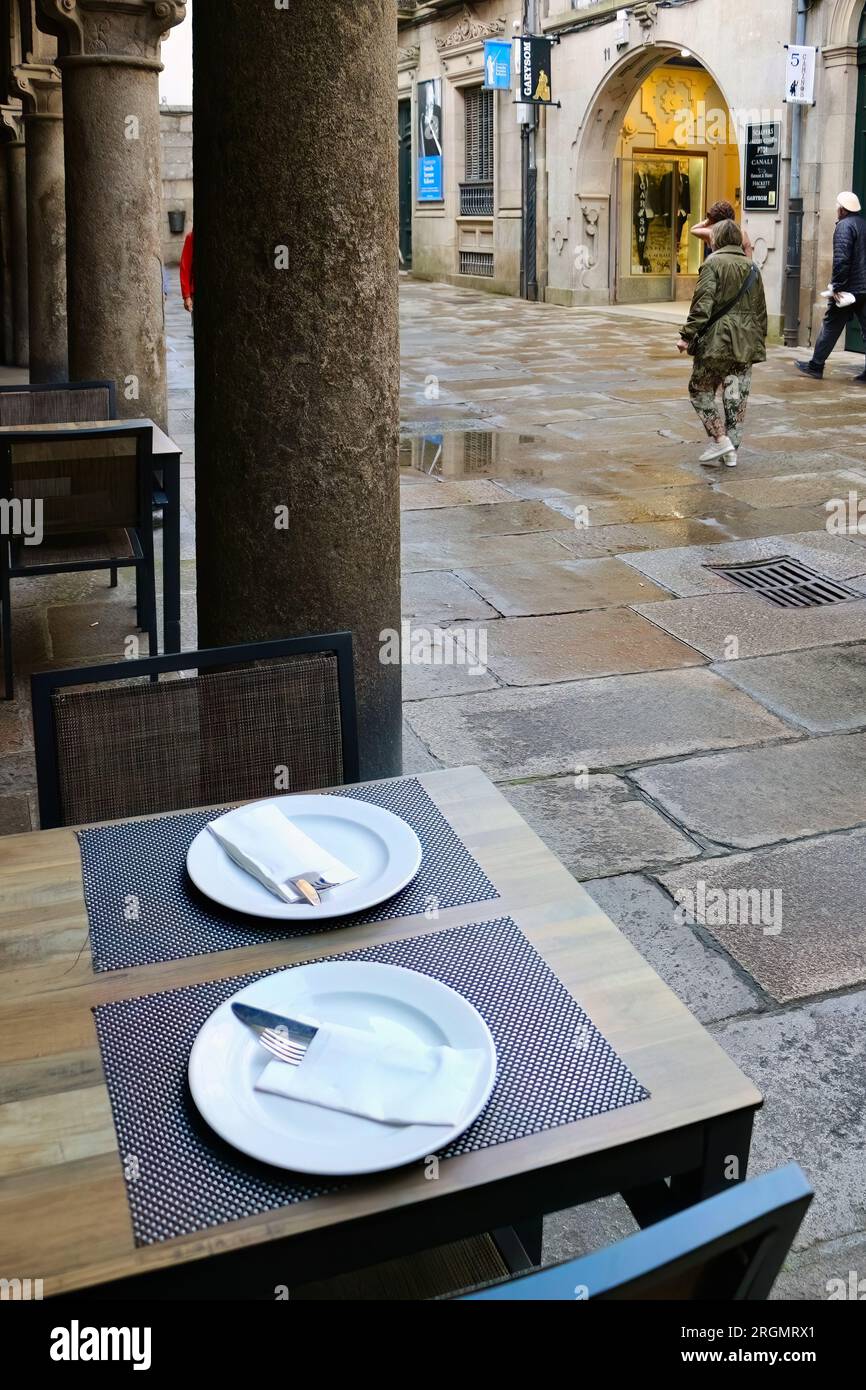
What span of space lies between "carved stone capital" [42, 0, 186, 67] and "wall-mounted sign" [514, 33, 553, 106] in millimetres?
15400

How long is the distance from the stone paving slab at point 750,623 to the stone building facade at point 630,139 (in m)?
10.4

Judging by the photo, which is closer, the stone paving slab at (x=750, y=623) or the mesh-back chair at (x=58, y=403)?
the stone paving slab at (x=750, y=623)

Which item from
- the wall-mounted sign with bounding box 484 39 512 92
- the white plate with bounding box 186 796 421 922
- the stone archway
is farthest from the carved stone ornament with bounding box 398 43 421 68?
the white plate with bounding box 186 796 421 922

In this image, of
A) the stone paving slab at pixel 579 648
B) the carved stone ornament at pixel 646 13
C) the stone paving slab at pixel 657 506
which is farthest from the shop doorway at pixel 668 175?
the stone paving slab at pixel 579 648

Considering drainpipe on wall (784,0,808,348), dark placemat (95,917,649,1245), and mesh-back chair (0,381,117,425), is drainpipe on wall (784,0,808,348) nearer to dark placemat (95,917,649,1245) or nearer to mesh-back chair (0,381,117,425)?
mesh-back chair (0,381,117,425)

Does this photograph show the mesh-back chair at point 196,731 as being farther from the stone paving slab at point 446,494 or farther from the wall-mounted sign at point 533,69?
the wall-mounted sign at point 533,69

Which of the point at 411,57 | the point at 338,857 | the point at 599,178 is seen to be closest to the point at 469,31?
the point at 411,57

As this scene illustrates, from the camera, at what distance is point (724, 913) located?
10.9 ft

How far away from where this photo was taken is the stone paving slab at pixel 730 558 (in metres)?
6.17

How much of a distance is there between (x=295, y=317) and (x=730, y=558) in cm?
421

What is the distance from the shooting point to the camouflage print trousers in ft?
26.9

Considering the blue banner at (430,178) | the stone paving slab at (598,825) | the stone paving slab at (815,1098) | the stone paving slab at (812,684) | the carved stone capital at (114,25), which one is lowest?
the stone paving slab at (815,1098)
